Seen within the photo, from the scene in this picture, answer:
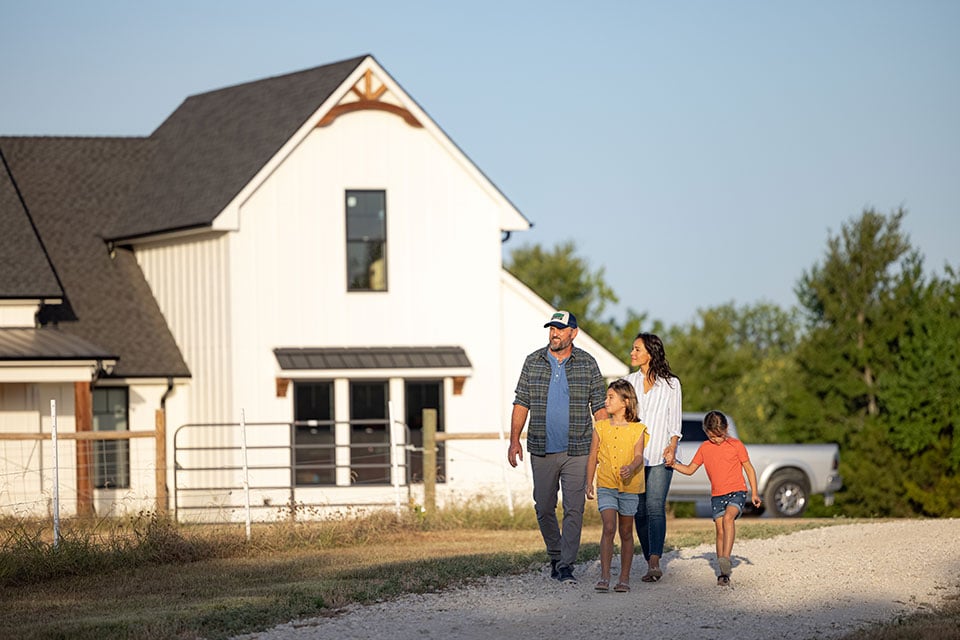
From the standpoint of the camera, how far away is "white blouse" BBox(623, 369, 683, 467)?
1181 centimetres

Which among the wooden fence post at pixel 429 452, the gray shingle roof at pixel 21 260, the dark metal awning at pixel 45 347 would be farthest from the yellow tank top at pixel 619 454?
the gray shingle roof at pixel 21 260

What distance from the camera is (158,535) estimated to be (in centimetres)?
1507

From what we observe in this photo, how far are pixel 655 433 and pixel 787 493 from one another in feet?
51.4

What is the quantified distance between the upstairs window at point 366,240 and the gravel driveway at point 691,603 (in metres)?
13.0

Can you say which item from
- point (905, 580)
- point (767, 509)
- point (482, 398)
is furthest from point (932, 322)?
point (905, 580)

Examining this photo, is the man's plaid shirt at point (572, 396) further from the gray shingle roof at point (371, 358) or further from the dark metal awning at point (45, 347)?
the gray shingle roof at point (371, 358)

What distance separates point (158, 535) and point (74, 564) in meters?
1.21

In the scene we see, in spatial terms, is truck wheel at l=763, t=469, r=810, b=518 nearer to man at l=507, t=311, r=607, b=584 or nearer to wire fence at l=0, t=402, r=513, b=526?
wire fence at l=0, t=402, r=513, b=526

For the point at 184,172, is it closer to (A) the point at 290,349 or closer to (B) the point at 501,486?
(A) the point at 290,349

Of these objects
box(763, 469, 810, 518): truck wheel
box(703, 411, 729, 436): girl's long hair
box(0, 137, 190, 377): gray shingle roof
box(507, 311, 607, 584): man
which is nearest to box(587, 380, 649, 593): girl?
box(507, 311, 607, 584): man

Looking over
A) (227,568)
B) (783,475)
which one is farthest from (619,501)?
(783,475)

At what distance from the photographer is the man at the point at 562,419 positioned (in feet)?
39.2

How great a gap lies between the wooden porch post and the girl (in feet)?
40.1

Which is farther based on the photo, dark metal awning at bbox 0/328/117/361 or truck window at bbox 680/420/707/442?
truck window at bbox 680/420/707/442
